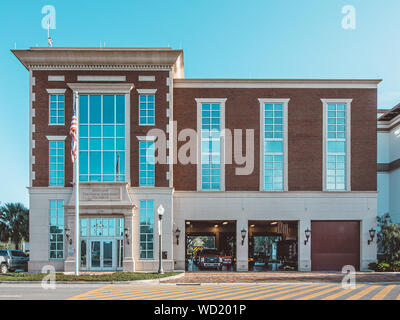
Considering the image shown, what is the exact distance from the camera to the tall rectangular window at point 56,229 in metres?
28.9

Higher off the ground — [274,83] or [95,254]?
[274,83]

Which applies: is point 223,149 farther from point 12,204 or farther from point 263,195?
point 12,204

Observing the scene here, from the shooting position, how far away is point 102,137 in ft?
96.8

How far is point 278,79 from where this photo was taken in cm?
3098

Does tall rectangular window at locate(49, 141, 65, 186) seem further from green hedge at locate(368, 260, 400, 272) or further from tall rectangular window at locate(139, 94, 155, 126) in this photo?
green hedge at locate(368, 260, 400, 272)

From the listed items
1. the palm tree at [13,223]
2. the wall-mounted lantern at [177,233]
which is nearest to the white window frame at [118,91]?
the wall-mounted lantern at [177,233]

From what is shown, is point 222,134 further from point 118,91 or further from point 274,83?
point 118,91

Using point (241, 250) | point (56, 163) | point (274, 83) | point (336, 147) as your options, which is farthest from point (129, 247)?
point (336, 147)

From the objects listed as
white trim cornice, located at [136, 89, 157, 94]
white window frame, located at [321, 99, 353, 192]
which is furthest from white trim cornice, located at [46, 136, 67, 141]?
white window frame, located at [321, 99, 353, 192]

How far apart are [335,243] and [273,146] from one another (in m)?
7.83

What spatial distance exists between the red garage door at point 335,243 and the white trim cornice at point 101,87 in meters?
15.4

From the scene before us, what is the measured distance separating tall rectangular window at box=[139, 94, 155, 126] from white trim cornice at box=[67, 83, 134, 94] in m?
1.09

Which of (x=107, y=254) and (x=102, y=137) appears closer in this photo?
(x=107, y=254)

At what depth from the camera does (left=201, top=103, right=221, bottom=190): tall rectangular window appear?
102ft
